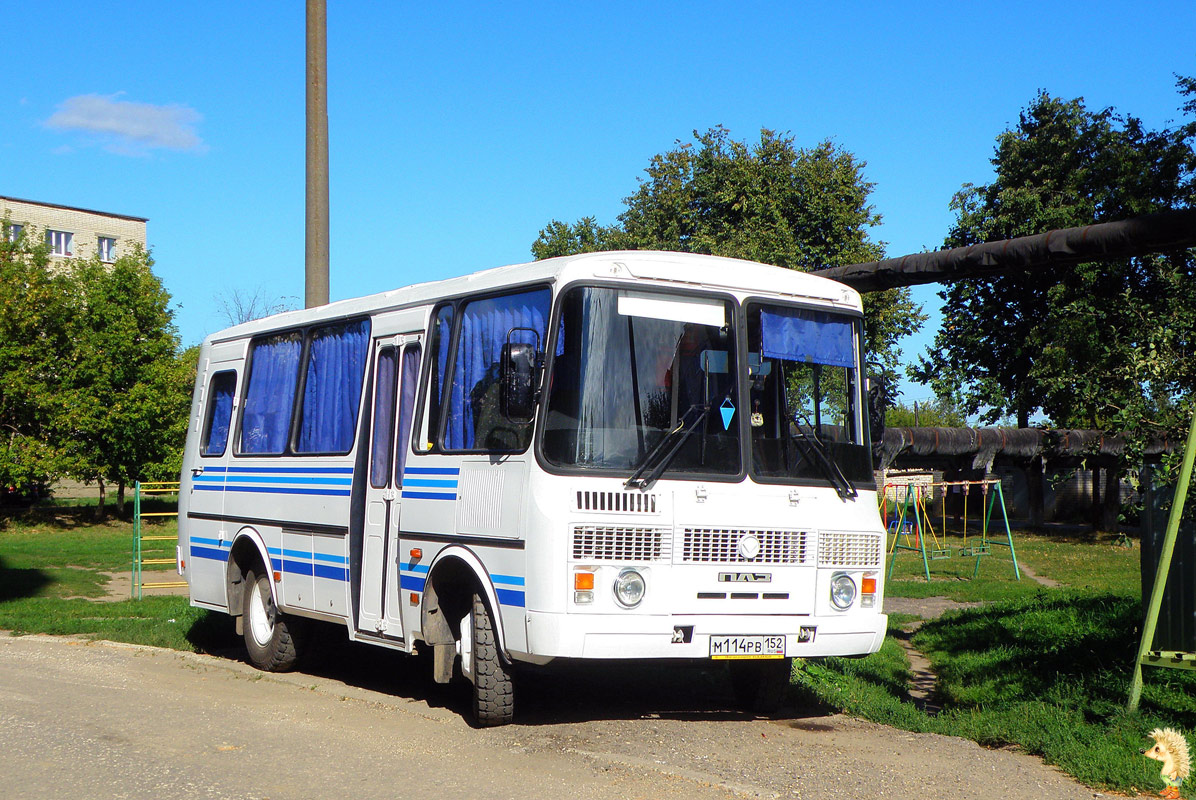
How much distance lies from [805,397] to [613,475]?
168cm

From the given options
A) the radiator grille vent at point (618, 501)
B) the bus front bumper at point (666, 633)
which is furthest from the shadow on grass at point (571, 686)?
the radiator grille vent at point (618, 501)

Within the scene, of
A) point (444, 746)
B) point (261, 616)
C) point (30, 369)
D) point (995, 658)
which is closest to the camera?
point (444, 746)

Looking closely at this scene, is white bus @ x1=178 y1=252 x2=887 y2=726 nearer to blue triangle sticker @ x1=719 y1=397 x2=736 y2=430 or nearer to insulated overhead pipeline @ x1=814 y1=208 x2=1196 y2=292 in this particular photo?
blue triangle sticker @ x1=719 y1=397 x2=736 y2=430

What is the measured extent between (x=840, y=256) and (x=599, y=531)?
3434cm

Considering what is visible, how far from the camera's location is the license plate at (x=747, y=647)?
7.70 metres

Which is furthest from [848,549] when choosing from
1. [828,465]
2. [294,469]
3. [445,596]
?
[294,469]

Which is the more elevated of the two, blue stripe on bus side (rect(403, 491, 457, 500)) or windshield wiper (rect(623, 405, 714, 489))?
windshield wiper (rect(623, 405, 714, 489))

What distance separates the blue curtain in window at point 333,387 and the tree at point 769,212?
94.8 ft

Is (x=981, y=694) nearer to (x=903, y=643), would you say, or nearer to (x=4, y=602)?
(x=903, y=643)

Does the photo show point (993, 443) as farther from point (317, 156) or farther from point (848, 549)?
point (848, 549)

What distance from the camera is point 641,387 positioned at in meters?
7.68

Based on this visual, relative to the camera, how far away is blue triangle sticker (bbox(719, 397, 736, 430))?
26.1ft

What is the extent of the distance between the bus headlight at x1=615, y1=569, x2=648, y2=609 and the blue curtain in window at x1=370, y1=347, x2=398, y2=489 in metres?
2.59

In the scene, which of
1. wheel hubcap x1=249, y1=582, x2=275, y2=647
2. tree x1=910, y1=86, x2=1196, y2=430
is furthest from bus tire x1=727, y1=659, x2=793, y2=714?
tree x1=910, y1=86, x2=1196, y2=430
